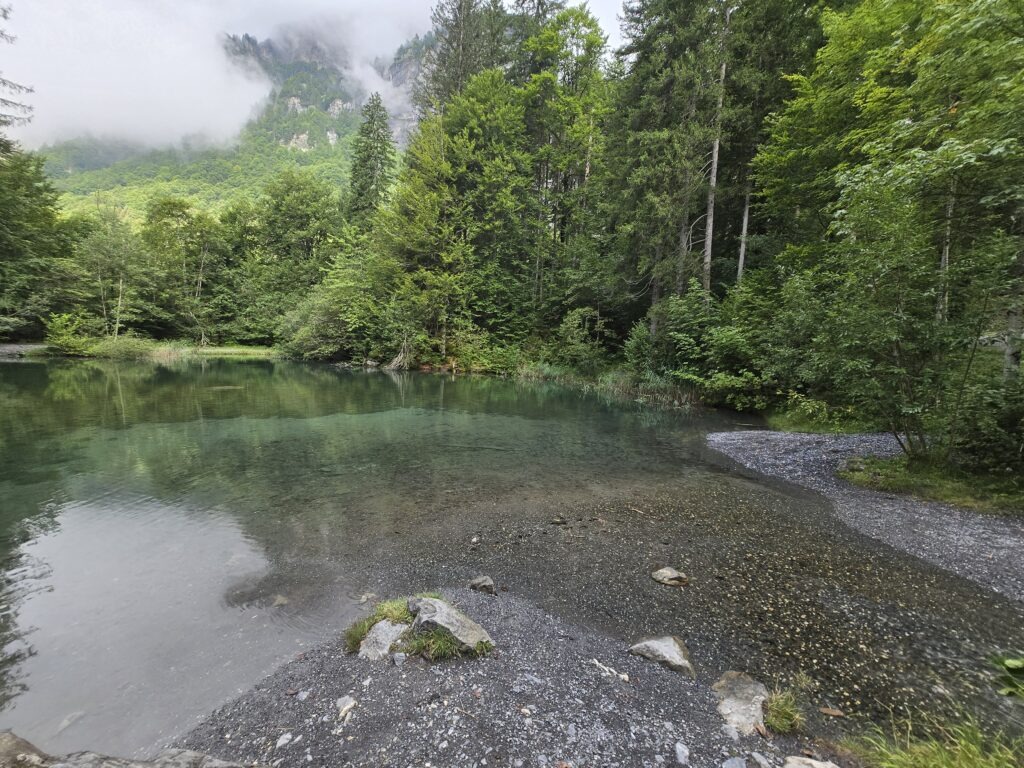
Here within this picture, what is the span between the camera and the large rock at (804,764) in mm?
2344

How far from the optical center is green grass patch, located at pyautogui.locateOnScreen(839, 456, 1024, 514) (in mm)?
6582

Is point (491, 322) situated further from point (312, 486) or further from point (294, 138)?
point (294, 138)

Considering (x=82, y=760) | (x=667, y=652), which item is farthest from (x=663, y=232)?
(x=82, y=760)

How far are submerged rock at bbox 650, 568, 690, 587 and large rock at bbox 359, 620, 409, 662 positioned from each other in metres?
Answer: 2.78

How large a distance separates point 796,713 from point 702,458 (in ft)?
25.2

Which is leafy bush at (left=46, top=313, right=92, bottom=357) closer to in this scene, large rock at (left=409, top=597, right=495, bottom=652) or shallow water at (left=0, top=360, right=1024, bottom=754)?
shallow water at (left=0, top=360, right=1024, bottom=754)

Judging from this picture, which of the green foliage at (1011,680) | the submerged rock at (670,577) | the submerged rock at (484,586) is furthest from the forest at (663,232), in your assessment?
the submerged rock at (484,586)

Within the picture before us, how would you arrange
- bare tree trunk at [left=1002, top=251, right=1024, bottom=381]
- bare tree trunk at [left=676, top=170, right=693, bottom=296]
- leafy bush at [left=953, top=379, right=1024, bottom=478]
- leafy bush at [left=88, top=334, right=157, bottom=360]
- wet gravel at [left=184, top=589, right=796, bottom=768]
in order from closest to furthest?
wet gravel at [left=184, top=589, right=796, bottom=768] → bare tree trunk at [left=1002, top=251, right=1024, bottom=381] → leafy bush at [left=953, top=379, right=1024, bottom=478] → bare tree trunk at [left=676, top=170, right=693, bottom=296] → leafy bush at [left=88, top=334, right=157, bottom=360]

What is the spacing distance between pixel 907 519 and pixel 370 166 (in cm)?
4688

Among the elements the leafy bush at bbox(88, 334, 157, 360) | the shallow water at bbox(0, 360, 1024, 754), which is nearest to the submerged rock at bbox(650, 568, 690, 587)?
the shallow water at bbox(0, 360, 1024, 754)

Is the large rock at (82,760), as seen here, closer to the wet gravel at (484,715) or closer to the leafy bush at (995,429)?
the wet gravel at (484,715)

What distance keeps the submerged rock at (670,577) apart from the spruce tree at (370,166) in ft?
140

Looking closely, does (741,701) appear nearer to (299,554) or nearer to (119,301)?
(299,554)

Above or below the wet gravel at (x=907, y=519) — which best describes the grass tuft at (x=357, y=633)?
below
